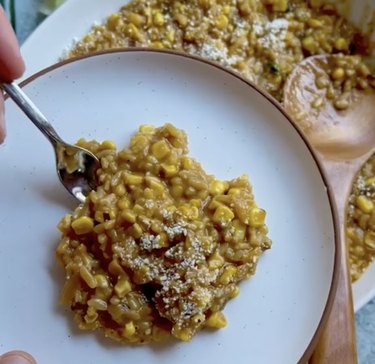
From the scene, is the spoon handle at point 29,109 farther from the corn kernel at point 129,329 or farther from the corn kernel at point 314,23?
the corn kernel at point 314,23

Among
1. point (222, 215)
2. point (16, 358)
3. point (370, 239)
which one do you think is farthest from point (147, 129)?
point (370, 239)

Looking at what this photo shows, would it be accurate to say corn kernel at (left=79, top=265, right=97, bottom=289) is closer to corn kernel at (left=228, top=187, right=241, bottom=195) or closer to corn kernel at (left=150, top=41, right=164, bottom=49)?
corn kernel at (left=228, top=187, right=241, bottom=195)

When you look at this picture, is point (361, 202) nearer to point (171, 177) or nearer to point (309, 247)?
point (309, 247)

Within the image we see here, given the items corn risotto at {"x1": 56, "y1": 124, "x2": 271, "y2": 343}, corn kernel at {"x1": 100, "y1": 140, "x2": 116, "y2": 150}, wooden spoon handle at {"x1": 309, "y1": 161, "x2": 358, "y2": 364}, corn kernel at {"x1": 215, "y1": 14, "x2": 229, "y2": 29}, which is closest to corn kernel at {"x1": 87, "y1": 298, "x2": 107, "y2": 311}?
corn risotto at {"x1": 56, "y1": 124, "x2": 271, "y2": 343}

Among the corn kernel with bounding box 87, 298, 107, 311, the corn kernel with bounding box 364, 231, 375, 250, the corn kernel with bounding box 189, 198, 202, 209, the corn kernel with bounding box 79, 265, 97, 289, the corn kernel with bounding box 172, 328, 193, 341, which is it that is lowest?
the corn kernel with bounding box 364, 231, 375, 250

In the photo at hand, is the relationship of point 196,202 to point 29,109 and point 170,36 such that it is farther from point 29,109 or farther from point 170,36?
point 170,36

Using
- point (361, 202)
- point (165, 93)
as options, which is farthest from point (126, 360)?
point (361, 202)

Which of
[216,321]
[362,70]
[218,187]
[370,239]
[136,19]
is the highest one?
[136,19]
